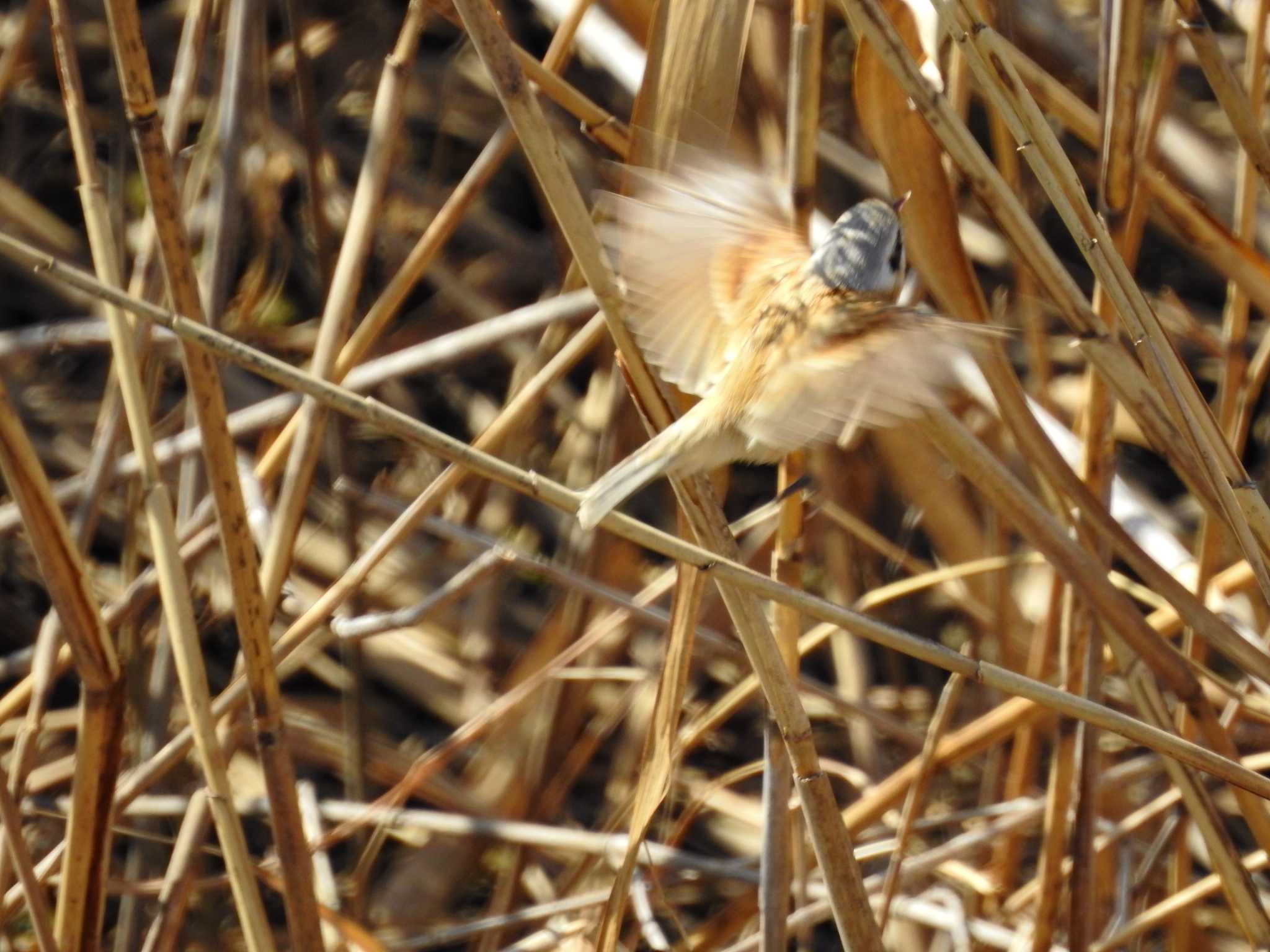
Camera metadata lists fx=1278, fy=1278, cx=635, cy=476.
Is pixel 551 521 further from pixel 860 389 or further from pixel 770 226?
pixel 860 389

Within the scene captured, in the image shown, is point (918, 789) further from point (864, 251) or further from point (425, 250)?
point (425, 250)

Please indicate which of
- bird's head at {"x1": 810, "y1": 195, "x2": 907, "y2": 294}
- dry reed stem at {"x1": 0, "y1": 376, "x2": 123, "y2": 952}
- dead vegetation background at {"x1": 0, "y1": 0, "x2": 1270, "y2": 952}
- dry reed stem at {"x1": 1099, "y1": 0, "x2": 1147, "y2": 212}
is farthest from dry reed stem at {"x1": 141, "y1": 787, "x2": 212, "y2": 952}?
dry reed stem at {"x1": 1099, "y1": 0, "x2": 1147, "y2": 212}

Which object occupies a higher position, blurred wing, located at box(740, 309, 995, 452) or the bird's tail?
blurred wing, located at box(740, 309, 995, 452)

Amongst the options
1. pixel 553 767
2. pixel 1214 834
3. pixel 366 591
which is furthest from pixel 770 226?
pixel 366 591

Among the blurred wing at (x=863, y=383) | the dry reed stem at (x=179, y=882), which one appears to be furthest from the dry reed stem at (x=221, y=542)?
the blurred wing at (x=863, y=383)

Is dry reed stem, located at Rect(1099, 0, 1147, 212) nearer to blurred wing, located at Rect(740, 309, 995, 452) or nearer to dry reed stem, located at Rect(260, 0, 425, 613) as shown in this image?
blurred wing, located at Rect(740, 309, 995, 452)

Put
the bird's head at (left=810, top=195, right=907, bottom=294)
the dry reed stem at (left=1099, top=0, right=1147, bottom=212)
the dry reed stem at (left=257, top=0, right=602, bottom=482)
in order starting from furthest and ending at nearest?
1. the dry reed stem at (left=257, top=0, right=602, bottom=482)
2. the bird's head at (left=810, top=195, right=907, bottom=294)
3. the dry reed stem at (left=1099, top=0, right=1147, bottom=212)

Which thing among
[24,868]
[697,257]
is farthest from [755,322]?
[24,868]
